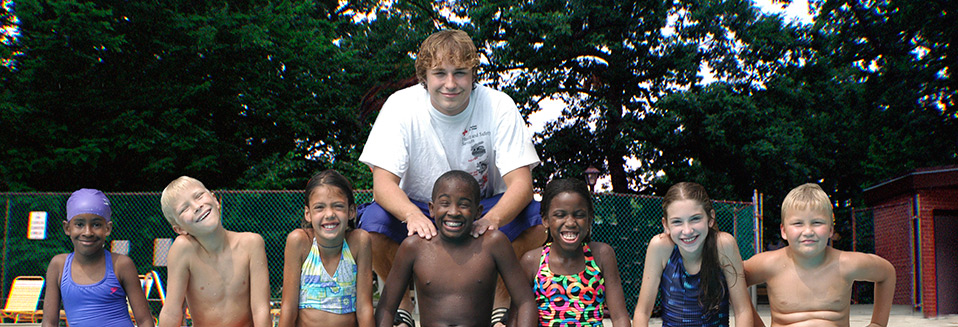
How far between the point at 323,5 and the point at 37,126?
1105 centimetres

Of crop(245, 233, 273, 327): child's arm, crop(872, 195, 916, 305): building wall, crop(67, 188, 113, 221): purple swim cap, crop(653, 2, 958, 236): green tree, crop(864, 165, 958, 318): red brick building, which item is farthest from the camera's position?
→ crop(653, 2, 958, 236): green tree

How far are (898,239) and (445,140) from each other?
13.8m

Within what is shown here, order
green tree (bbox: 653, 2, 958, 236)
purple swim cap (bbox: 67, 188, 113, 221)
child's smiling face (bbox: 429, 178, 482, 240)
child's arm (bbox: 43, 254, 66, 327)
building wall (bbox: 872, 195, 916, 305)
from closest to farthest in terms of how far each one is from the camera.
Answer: child's smiling face (bbox: 429, 178, 482, 240) → purple swim cap (bbox: 67, 188, 113, 221) → child's arm (bbox: 43, 254, 66, 327) → building wall (bbox: 872, 195, 916, 305) → green tree (bbox: 653, 2, 958, 236)

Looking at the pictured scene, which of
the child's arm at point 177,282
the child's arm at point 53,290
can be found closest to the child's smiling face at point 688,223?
the child's arm at point 177,282

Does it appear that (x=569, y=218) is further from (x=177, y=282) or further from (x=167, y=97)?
(x=167, y=97)

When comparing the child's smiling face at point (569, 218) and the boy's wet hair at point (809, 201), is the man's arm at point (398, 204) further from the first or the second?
the boy's wet hair at point (809, 201)

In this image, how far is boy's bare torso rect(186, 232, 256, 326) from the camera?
3.44 m

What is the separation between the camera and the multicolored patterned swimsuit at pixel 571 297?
3.50 metres

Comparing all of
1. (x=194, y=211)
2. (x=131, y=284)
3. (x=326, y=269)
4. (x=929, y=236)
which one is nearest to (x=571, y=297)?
(x=326, y=269)

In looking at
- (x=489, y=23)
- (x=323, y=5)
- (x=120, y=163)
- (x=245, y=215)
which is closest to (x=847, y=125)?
(x=489, y=23)

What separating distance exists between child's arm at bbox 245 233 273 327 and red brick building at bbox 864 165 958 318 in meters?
13.1

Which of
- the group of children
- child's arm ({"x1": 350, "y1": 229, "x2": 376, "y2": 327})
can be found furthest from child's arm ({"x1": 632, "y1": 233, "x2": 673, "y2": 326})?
child's arm ({"x1": 350, "y1": 229, "x2": 376, "y2": 327})

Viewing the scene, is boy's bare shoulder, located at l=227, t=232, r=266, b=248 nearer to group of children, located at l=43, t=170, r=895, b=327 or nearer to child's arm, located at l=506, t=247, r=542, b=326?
group of children, located at l=43, t=170, r=895, b=327

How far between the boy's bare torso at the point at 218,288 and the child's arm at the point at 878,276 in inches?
115
